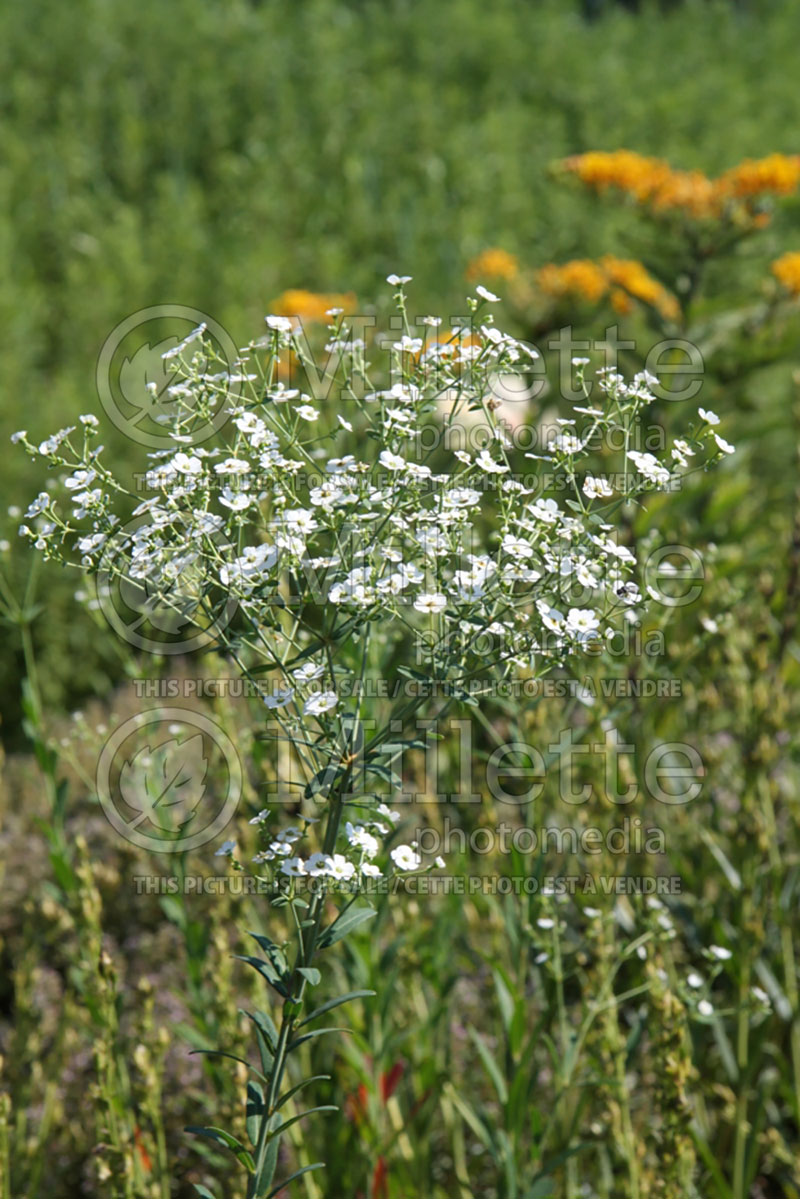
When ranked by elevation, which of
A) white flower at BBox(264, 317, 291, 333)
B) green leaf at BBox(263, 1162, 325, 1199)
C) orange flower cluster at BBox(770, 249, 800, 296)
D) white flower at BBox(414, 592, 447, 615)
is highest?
orange flower cluster at BBox(770, 249, 800, 296)

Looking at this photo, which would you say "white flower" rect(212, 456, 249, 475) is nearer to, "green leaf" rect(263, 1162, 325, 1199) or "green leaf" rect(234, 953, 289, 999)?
"green leaf" rect(234, 953, 289, 999)

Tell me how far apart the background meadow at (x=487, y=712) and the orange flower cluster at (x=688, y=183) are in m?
0.10

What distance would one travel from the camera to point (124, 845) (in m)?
2.14

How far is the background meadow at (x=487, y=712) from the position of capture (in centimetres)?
182

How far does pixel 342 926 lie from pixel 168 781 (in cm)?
105

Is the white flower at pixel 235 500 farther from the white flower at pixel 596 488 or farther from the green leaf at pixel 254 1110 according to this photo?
the green leaf at pixel 254 1110

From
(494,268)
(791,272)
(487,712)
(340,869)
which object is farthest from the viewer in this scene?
(494,268)

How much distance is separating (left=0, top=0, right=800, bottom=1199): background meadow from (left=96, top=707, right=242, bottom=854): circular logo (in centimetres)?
10

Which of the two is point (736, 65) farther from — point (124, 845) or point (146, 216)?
point (124, 845)

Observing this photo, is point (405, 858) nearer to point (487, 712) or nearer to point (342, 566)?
point (342, 566)

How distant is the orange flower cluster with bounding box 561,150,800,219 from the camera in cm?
364

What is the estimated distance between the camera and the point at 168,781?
2193mm

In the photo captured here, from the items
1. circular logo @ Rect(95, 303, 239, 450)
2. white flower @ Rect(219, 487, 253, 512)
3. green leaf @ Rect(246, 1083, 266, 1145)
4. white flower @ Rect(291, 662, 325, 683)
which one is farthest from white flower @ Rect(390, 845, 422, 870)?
circular logo @ Rect(95, 303, 239, 450)

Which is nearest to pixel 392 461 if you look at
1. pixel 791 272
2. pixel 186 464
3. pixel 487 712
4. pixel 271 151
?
pixel 186 464
